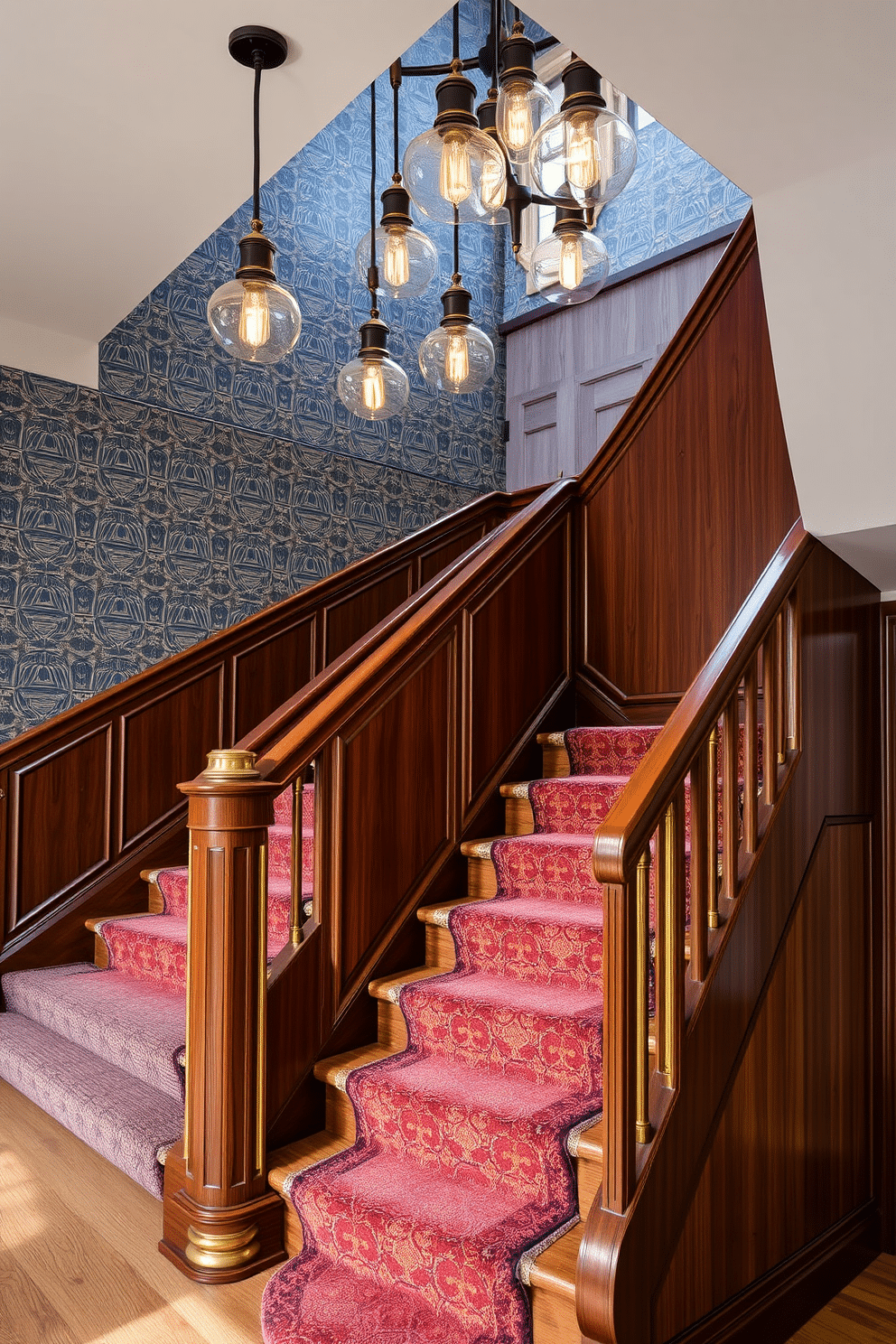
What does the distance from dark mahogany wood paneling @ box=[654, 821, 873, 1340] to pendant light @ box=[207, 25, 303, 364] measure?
6.73ft

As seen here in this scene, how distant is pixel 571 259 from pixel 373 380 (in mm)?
823

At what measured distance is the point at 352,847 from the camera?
2762mm

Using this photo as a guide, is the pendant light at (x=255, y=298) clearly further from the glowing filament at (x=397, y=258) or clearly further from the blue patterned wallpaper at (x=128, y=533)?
the blue patterned wallpaper at (x=128, y=533)

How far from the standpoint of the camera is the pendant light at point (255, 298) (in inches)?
108

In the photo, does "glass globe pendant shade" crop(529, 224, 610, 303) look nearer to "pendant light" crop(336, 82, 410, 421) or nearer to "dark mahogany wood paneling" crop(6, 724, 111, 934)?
"pendant light" crop(336, 82, 410, 421)

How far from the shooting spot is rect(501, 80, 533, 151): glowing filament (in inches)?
103

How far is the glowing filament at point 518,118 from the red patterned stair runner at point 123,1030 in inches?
80.7

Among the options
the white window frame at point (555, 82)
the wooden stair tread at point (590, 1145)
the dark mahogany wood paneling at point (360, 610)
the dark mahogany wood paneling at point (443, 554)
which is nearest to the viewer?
the wooden stair tread at point (590, 1145)

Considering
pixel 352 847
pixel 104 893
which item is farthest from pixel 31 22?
pixel 104 893

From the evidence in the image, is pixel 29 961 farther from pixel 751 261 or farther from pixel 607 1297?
pixel 751 261

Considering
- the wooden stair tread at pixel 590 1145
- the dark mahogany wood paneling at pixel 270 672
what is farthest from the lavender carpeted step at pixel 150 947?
the wooden stair tread at pixel 590 1145

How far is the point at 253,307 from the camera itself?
278 cm

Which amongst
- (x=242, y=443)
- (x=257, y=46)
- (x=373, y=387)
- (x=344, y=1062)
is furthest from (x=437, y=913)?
(x=242, y=443)

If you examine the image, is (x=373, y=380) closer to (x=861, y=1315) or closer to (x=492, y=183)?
(x=492, y=183)
